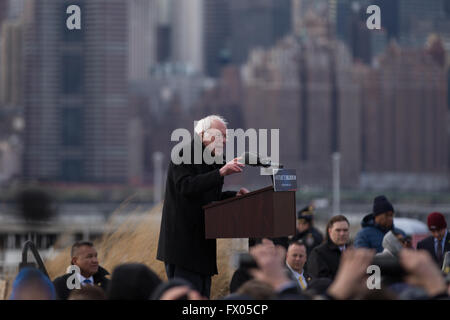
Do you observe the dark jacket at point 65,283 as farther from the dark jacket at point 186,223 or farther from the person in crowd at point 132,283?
the person in crowd at point 132,283

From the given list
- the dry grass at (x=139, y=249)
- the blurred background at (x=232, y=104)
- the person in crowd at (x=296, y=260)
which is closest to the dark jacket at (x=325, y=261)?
the person in crowd at (x=296, y=260)

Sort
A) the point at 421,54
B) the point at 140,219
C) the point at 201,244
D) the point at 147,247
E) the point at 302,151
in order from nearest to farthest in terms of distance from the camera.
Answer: the point at 201,244, the point at 147,247, the point at 140,219, the point at 302,151, the point at 421,54

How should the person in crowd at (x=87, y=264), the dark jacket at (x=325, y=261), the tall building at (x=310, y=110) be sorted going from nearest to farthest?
1. the person in crowd at (x=87, y=264)
2. the dark jacket at (x=325, y=261)
3. the tall building at (x=310, y=110)

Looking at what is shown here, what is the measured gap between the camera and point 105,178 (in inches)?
6954

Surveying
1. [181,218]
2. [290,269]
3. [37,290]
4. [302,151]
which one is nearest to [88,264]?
[181,218]

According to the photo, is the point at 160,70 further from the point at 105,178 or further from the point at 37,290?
the point at 37,290

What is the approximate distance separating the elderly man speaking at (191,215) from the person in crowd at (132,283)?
177cm

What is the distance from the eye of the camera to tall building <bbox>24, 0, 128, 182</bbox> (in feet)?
579

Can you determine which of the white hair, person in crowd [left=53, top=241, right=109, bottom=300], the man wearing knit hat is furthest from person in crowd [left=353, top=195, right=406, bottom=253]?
the white hair

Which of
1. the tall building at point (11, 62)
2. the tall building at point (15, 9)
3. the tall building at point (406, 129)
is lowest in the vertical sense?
the tall building at point (406, 129)

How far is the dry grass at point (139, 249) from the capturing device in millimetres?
9984

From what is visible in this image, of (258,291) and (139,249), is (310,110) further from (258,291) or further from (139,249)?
(258,291)

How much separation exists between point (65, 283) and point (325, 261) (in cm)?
226

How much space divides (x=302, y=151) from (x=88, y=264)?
160m
